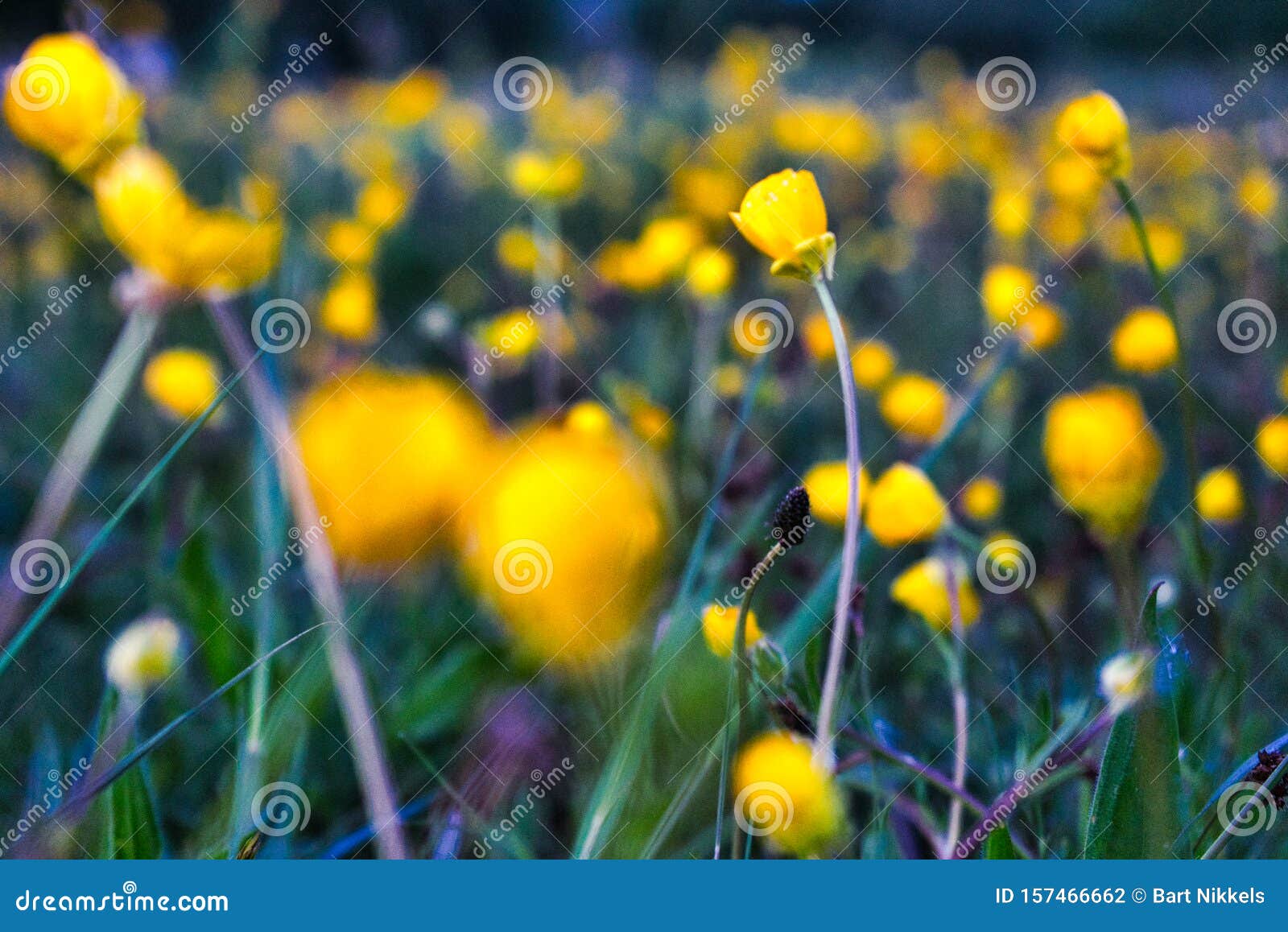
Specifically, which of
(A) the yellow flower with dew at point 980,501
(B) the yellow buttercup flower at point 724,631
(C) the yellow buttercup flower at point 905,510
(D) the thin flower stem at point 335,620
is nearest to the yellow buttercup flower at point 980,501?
(A) the yellow flower with dew at point 980,501

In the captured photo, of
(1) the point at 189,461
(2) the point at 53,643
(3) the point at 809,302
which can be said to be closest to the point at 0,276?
(1) the point at 189,461

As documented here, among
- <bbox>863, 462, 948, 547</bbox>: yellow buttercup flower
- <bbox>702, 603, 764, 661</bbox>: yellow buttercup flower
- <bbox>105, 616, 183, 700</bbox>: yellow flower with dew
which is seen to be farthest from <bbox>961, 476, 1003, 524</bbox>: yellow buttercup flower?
<bbox>105, 616, 183, 700</bbox>: yellow flower with dew

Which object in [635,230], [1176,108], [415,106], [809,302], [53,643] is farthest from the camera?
[1176,108]

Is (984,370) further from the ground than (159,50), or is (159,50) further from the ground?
(159,50)

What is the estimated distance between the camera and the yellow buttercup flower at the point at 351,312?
1.02m

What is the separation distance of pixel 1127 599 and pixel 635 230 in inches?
51.4

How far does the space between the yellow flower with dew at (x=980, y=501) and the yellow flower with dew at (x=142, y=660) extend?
0.61m

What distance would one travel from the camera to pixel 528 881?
58cm

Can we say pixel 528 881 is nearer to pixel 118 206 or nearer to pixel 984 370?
pixel 118 206

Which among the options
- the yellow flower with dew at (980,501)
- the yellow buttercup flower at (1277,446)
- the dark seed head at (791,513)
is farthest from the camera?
the yellow flower with dew at (980,501)

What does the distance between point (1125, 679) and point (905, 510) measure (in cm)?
14

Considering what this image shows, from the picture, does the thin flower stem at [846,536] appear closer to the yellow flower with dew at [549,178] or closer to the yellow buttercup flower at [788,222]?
the yellow buttercup flower at [788,222]

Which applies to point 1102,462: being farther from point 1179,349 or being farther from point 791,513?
point 791,513

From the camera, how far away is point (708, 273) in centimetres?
101
